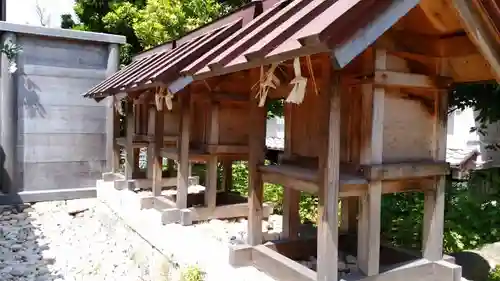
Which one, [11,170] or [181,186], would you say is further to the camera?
[11,170]

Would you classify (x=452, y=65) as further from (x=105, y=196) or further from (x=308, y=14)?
(x=105, y=196)

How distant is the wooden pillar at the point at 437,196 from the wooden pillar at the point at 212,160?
299 centimetres

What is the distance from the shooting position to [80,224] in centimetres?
772

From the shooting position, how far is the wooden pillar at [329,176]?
10.0 ft

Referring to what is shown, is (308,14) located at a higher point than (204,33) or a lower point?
lower

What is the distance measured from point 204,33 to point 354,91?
3032 millimetres

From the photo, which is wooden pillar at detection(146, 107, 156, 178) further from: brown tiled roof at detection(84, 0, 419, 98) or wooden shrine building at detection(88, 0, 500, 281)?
brown tiled roof at detection(84, 0, 419, 98)

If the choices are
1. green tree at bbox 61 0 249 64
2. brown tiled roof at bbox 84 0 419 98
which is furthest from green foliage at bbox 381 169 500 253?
green tree at bbox 61 0 249 64

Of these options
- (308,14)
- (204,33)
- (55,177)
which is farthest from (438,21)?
(55,177)

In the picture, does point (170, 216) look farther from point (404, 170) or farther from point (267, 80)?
point (404, 170)

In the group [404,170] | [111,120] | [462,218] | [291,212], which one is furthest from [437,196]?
[111,120]

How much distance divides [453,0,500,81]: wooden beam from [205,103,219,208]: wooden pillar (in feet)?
11.4

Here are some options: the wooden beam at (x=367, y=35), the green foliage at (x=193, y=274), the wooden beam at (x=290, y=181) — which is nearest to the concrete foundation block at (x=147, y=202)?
the green foliage at (x=193, y=274)

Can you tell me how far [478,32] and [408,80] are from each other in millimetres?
592
